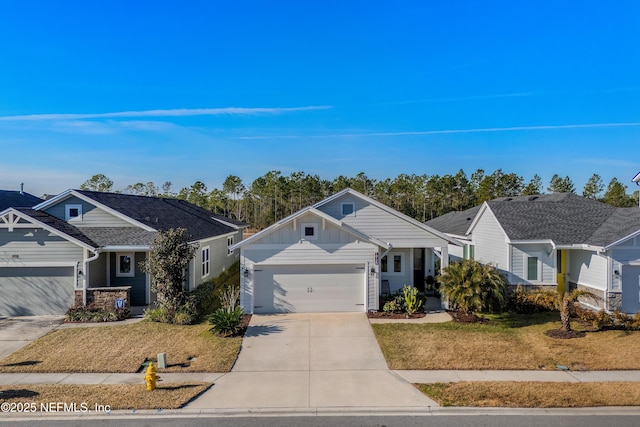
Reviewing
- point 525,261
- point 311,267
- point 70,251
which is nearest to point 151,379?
point 311,267

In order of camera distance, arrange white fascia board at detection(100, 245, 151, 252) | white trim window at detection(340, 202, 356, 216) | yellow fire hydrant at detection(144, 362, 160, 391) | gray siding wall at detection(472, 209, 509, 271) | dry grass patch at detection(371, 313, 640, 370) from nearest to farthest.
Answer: yellow fire hydrant at detection(144, 362, 160, 391) < dry grass patch at detection(371, 313, 640, 370) < white fascia board at detection(100, 245, 151, 252) < white trim window at detection(340, 202, 356, 216) < gray siding wall at detection(472, 209, 509, 271)

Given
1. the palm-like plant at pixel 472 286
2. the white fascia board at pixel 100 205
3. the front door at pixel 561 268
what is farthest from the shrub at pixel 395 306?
the white fascia board at pixel 100 205

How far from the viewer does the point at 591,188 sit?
55125 mm

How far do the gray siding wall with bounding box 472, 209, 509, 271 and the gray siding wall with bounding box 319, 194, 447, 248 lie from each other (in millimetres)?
3540

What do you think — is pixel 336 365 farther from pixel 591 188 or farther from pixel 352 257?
pixel 591 188

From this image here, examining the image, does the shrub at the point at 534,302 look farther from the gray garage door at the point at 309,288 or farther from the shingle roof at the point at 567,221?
the gray garage door at the point at 309,288

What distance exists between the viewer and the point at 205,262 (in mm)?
20672

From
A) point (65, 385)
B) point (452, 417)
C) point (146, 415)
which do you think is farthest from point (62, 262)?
point (452, 417)

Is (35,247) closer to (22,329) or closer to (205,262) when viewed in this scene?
(22,329)

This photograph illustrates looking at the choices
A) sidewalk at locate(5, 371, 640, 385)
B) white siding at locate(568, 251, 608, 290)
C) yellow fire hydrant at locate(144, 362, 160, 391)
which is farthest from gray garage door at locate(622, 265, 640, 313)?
yellow fire hydrant at locate(144, 362, 160, 391)

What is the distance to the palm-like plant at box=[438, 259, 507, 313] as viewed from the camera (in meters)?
14.4

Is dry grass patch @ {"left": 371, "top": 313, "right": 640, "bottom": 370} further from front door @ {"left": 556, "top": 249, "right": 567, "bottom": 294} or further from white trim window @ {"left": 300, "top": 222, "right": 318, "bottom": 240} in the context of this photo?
white trim window @ {"left": 300, "top": 222, "right": 318, "bottom": 240}

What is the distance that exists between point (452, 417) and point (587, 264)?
1278cm

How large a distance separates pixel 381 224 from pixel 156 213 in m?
12.1
